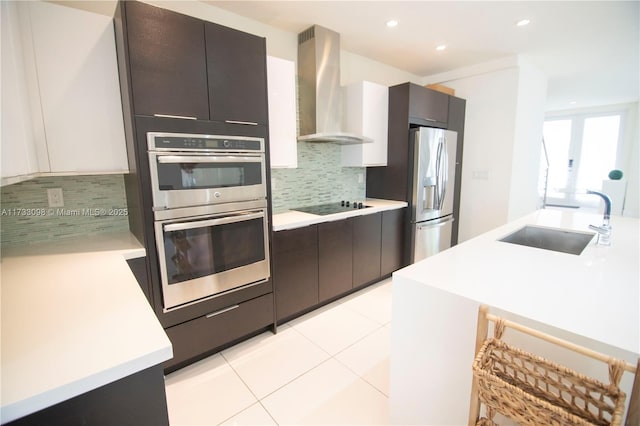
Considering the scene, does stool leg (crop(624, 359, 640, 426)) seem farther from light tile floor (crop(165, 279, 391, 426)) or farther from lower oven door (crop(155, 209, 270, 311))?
lower oven door (crop(155, 209, 270, 311))

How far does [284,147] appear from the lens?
7.80 feet

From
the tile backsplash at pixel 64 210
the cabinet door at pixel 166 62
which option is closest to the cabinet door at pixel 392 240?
the cabinet door at pixel 166 62

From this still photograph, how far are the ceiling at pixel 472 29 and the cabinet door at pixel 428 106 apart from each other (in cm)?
47

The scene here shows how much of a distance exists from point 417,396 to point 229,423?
38.8 inches

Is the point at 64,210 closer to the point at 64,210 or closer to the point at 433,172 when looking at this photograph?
the point at 64,210

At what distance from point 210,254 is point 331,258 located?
1.12m

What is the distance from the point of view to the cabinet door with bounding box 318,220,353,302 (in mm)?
2553

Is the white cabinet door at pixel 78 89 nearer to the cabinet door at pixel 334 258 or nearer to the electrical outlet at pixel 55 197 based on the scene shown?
the electrical outlet at pixel 55 197

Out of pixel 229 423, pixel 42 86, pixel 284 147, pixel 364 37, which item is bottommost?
pixel 229 423

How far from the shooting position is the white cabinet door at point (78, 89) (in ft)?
4.92

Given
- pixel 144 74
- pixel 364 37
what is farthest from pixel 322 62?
pixel 144 74

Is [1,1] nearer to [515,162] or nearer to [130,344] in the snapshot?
[130,344]

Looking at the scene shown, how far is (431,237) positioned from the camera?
346cm

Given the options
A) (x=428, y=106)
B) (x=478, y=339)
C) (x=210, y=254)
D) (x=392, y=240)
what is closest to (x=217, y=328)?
(x=210, y=254)
